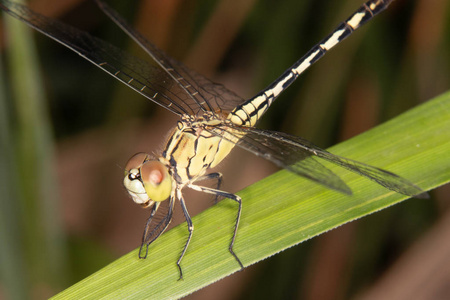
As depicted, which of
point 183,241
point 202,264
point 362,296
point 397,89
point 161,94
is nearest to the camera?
point 202,264

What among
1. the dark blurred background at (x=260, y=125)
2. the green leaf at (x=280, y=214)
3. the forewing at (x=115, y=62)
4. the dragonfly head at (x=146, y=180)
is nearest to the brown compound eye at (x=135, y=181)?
the dragonfly head at (x=146, y=180)

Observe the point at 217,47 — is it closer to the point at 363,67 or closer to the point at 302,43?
the point at 302,43

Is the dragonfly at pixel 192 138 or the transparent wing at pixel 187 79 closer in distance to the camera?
the dragonfly at pixel 192 138

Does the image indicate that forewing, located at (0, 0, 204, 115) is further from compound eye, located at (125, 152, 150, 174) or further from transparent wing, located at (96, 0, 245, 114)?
compound eye, located at (125, 152, 150, 174)

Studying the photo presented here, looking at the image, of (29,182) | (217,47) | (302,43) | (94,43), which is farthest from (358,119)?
(29,182)

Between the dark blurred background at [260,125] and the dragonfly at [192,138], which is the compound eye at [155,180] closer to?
the dragonfly at [192,138]

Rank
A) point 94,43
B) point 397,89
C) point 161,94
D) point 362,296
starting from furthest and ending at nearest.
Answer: point 397,89 < point 362,296 < point 94,43 < point 161,94

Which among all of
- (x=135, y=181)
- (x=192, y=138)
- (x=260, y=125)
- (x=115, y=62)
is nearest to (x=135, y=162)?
(x=135, y=181)
